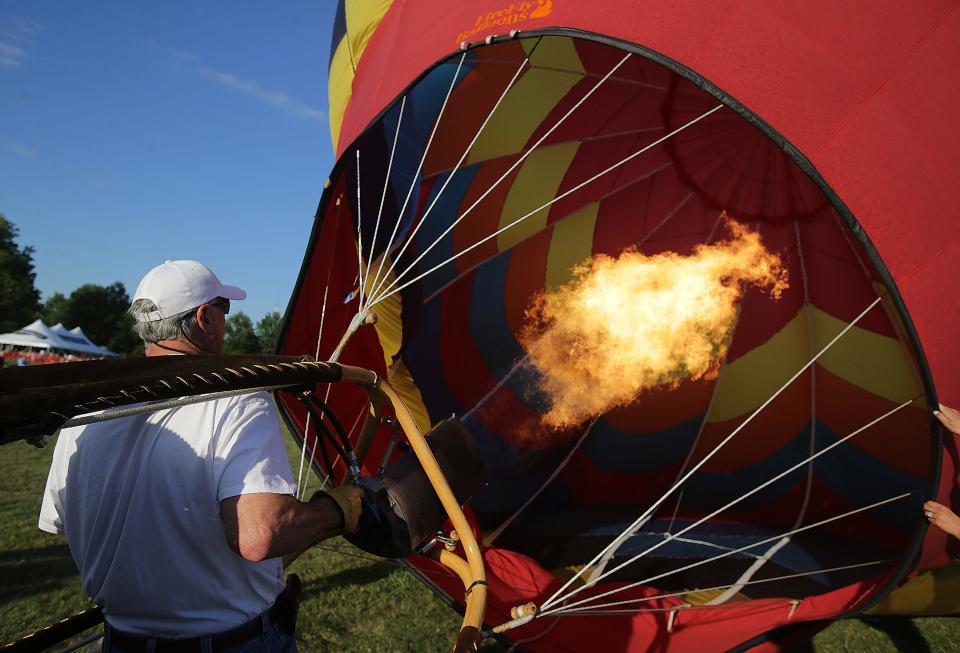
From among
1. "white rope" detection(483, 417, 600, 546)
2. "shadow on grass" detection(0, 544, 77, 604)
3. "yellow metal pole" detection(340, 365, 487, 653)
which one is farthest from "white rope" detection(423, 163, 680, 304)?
"shadow on grass" detection(0, 544, 77, 604)

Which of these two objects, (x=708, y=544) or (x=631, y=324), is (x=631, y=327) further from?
(x=708, y=544)

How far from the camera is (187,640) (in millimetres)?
1461

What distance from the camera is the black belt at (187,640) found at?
146 cm

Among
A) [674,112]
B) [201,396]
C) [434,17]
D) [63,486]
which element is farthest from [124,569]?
[674,112]

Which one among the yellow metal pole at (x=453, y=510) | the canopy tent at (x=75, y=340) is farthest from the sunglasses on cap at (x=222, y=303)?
the canopy tent at (x=75, y=340)

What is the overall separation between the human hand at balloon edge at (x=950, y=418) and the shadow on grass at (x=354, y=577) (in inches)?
124

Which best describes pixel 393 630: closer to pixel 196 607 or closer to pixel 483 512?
pixel 483 512

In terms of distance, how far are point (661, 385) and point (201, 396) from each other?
3.98m

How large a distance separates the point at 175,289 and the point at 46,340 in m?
31.3

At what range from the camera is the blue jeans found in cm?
146

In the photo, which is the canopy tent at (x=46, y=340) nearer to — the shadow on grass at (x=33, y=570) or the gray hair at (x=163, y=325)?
the shadow on grass at (x=33, y=570)

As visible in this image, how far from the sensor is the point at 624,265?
4.48 meters

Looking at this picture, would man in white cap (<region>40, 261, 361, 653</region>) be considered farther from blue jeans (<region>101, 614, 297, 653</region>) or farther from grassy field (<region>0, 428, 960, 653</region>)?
grassy field (<region>0, 428, 960, 653</region>)

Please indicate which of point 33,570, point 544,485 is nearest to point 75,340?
point 33,570
